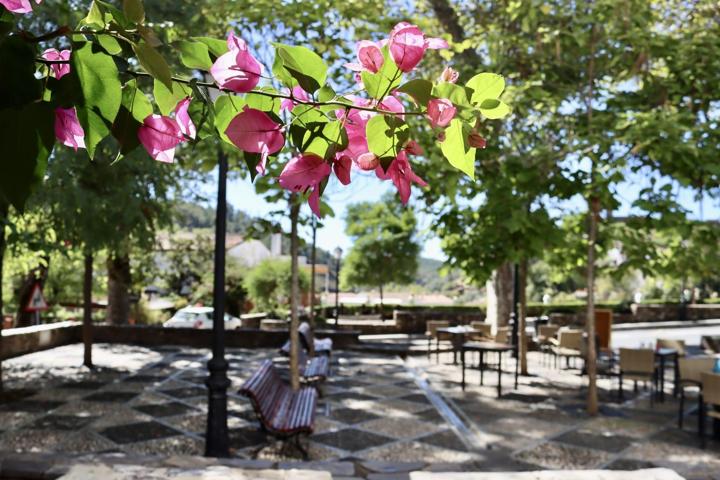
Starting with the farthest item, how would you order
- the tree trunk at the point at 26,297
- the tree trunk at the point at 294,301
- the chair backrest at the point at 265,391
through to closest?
the tree trunk at the point at 26,297, the tree trunk at the point at 294,301, the chair backrest at the point at 265,391

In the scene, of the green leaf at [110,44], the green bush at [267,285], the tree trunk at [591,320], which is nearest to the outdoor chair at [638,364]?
the tree trunk at [591,320]

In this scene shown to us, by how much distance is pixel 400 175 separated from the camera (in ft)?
3.67

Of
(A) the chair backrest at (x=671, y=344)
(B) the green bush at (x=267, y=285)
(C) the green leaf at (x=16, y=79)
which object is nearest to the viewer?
(C) the green leaf at (x=16, y=79)

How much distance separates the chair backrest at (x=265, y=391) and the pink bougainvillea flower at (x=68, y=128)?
5.07 meters

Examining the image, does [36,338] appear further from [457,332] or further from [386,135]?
[386,135]

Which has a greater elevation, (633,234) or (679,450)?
(633,234)

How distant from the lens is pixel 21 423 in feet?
24.8

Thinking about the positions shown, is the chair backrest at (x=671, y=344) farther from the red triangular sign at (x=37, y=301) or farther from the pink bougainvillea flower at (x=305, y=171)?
the red triangular sign at (x=37, y=301)

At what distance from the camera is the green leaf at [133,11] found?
2.89 feet

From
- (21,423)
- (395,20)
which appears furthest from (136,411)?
(395,20)

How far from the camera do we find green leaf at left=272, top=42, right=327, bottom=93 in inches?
36.9

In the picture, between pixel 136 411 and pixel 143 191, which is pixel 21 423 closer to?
pixel 136 411

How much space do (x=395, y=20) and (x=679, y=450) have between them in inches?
249

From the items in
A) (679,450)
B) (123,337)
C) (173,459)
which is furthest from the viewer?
(123,337)
